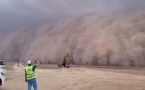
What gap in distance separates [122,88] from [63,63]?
1348 inches

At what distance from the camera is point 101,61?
224ft

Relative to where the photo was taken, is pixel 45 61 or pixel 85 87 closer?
pixel 85 87

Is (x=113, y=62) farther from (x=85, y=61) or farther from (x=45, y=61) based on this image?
(x=45, y=61)

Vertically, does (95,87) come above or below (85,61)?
below

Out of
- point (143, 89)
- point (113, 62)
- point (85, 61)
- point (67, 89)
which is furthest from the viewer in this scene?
point (85, 61)

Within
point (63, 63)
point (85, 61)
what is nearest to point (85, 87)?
point (63, 63)

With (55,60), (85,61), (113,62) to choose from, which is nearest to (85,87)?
(113,62)

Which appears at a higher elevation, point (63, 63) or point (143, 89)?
point (63, 63)

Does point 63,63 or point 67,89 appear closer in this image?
point 67,89

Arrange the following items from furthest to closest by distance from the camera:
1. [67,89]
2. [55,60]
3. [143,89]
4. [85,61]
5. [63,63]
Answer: [55,60], [85,61], [63,63], [67,89], [143,89]

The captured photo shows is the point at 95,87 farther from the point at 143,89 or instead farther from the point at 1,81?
the point at 1,81

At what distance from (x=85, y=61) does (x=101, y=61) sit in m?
5.59

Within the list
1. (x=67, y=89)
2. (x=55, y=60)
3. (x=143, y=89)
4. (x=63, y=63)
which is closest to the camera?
(x=143, y=89)

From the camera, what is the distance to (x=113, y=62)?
213ft
